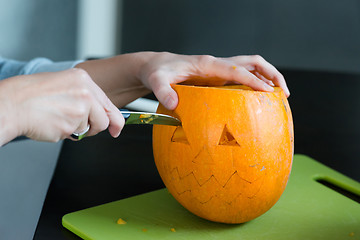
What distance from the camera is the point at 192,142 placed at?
81 cm

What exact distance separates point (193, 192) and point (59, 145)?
56 centimetres

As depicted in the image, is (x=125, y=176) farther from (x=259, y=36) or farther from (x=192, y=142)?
(x=259, y=36)

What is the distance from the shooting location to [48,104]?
0.61m

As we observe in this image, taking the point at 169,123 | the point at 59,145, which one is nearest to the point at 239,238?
the point at 169,123

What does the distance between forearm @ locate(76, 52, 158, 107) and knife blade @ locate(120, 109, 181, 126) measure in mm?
263

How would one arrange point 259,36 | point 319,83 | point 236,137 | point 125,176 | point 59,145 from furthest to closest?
point 259,36
point 319,83
point 59,145
point 125,176
point 236,137

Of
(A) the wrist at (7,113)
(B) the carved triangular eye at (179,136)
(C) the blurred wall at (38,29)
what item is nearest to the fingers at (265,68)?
(B) the carved triangular eye at (179,136)

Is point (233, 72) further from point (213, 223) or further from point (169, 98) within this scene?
point (213, 223)

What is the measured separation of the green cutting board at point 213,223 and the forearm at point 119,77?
0.28 m

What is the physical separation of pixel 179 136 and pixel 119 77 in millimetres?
331

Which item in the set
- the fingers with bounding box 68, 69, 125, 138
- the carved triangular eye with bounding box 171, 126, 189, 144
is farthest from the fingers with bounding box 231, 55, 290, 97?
the fingers with bounding box 68, 69, 125, 138

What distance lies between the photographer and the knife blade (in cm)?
74

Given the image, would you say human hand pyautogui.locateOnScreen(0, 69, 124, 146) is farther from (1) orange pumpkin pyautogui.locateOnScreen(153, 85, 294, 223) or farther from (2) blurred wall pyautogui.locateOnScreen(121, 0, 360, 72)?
(2) blurred wall pyautogui.locateOnScreen(121, 0, 360, 72)

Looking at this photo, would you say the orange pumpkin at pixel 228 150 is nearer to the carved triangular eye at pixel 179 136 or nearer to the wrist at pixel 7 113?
the carved triangular eye at pixel 179 136
